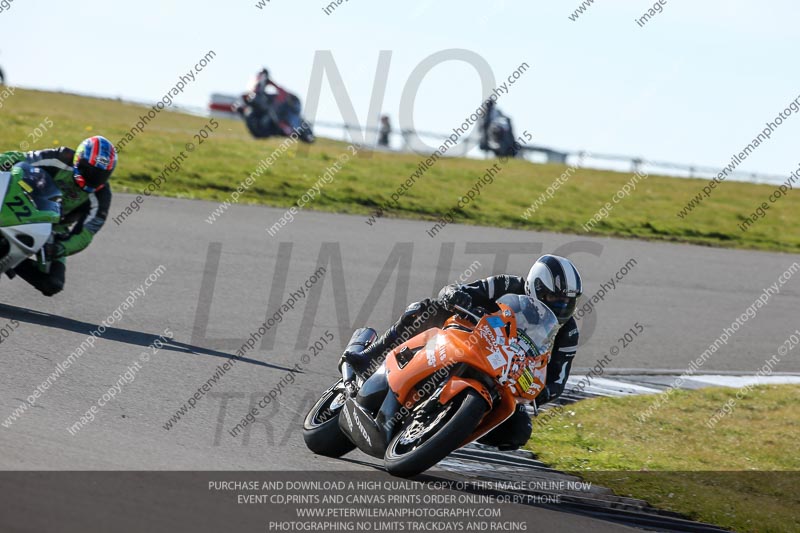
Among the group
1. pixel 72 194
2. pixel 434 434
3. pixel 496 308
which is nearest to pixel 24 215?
pixel 72 194

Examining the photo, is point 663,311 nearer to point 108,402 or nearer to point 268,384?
point 268,384

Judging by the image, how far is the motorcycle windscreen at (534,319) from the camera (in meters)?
6.86

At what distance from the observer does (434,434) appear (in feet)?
20.8

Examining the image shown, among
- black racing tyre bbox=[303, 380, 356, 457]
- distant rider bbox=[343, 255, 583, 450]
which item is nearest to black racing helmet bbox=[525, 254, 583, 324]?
distant rider bbox=[343, 255, 583, 450]

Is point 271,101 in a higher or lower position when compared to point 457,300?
lower

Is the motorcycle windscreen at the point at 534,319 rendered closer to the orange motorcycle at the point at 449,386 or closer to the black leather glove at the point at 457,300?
the orange motorcycle at the point at 449,386

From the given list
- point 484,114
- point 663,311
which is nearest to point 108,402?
point 663,311

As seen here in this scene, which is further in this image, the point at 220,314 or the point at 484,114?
the point at 484,114

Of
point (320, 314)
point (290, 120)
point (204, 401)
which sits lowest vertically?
point (290, 120)

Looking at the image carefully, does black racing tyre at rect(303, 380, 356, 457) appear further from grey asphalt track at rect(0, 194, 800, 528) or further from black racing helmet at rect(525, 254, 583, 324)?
black racing helmet at rect(525, 254, 583, 324)

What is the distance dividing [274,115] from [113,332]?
2242 centimetres

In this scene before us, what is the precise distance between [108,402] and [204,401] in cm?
82

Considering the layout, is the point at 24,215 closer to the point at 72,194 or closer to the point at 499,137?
the point at 72,194

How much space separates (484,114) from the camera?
3225 centimetres
